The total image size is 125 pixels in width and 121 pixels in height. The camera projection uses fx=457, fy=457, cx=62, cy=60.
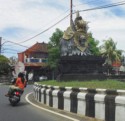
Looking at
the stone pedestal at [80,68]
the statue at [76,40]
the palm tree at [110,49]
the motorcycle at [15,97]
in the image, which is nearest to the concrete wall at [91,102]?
the motorcycle at [15,97]

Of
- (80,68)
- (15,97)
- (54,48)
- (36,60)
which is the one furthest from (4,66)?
(15,97)

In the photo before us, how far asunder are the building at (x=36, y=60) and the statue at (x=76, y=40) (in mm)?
47076

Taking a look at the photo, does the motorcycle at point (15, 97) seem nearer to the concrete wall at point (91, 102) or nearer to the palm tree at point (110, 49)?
the concrete wall at point (91, 102)

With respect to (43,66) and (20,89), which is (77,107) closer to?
(20,89)

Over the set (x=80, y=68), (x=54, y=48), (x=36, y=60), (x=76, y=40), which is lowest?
(x=80, y=68)

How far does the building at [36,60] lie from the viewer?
8481 centimetres

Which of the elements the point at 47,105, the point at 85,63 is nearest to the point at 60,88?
the point at 47,105

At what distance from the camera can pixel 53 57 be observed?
75000 mm

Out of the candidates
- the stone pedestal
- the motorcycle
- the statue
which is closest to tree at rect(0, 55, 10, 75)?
the statue

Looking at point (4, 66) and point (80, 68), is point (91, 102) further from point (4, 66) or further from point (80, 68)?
point (4, 66)

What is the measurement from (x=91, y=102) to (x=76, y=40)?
749 inches

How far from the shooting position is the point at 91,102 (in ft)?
42.7

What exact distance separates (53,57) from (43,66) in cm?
803

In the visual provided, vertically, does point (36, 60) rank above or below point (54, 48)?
below
